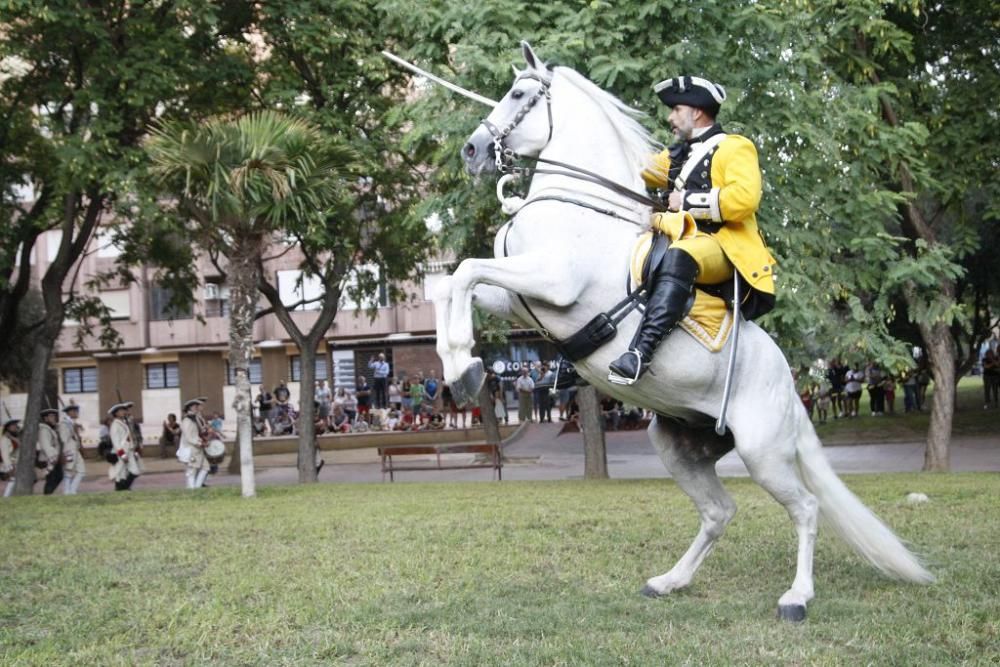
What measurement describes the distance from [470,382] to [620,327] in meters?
1.05

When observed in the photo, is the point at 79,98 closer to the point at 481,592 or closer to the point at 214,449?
the point at 214,449

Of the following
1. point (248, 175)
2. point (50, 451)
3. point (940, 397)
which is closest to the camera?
point (248, 175)

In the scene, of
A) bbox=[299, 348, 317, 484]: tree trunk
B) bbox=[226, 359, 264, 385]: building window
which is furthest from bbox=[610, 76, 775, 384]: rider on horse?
bbox=[226, 359, 264, 385]: building window

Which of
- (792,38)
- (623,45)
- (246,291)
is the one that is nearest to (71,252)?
(246,291)

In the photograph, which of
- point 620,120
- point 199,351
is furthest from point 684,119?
point 199,351

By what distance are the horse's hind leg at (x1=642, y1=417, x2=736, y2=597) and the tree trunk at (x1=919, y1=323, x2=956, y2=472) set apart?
15469mm

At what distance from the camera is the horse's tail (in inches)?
310

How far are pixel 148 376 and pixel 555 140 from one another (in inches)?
2279

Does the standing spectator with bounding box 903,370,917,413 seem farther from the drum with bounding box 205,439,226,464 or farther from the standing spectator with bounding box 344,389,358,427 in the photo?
the drum with bounding box 205,439,226,464

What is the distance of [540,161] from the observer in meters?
7.61

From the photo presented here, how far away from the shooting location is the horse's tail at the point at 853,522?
310 inches

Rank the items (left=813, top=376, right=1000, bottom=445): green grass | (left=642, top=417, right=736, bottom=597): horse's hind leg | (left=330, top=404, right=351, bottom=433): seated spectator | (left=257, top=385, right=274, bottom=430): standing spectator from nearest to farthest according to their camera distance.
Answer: (left=642, top=417, right=736, bottom=597): horse's hind leg, (left=813, top=376, right=1000, bottom=445): green grass, (left=330, top=404, right=351, bottom=433): seated spectator, (left=257, top=385, right=274, bottom=430): standing spectator

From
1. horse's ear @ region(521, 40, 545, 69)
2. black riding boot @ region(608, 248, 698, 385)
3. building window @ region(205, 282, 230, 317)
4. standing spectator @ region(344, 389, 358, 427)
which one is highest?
building window @ region(205, 282, 230, 317)

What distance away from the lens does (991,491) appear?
14781mm
